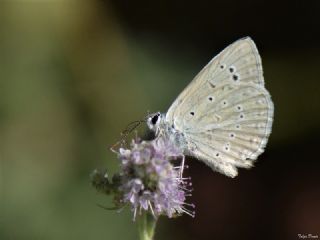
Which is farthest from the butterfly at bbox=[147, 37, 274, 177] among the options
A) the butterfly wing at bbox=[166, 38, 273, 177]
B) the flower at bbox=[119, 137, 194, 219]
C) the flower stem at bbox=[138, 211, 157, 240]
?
the flower stem at bbox=[138, 211, 157, 240]

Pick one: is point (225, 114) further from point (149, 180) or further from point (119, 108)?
point (119, 108)

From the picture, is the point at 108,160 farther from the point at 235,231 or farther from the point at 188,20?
the point at 188,20

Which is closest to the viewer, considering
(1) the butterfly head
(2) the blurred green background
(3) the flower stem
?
(3) the flower stem

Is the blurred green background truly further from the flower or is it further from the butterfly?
the flower

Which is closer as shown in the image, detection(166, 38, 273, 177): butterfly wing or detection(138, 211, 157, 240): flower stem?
detection(138, 211, 157, 240): flower stem

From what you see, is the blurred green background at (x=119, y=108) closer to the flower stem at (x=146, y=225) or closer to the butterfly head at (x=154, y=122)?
the butterfly head at (x=154, y=122)

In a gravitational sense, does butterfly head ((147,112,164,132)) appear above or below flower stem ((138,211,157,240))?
above

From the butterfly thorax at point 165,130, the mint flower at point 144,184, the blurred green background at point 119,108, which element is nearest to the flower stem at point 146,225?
the mint flower at point 144,184
